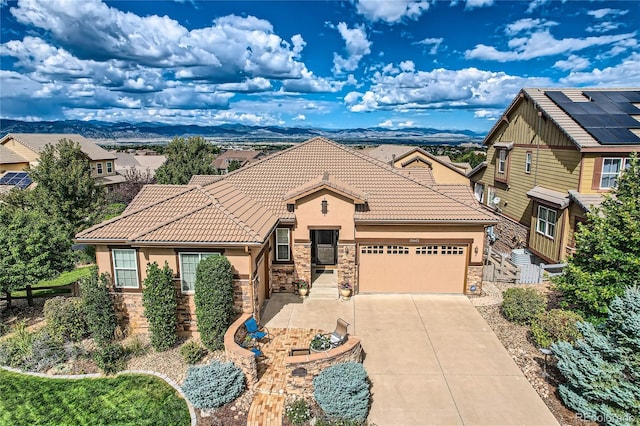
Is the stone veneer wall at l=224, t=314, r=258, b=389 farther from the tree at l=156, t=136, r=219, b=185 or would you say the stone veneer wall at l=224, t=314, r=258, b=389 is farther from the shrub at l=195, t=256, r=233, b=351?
the tree at l=156, t=136, r=219, b=185

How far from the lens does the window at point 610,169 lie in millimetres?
16766

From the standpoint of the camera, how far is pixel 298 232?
1562cm

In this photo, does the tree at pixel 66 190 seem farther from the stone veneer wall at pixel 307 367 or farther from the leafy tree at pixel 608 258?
the leafy tree at pixel 608 258

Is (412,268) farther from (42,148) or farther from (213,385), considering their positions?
(42,148)

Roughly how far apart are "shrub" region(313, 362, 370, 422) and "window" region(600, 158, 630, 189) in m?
14.7

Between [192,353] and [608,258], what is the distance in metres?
12.4

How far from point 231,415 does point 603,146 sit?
17.4 m

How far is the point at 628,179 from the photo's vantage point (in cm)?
1229

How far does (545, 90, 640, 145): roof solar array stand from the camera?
1678cm

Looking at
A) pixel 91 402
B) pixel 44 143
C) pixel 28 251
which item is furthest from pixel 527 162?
pixel 44 143

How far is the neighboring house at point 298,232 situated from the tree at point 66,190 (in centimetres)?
773

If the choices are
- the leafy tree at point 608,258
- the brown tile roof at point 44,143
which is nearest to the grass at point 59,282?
the leafy tree at point 608,258

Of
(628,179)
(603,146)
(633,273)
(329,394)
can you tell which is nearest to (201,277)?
(329,394)

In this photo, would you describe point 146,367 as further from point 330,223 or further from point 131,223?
point 330,223
